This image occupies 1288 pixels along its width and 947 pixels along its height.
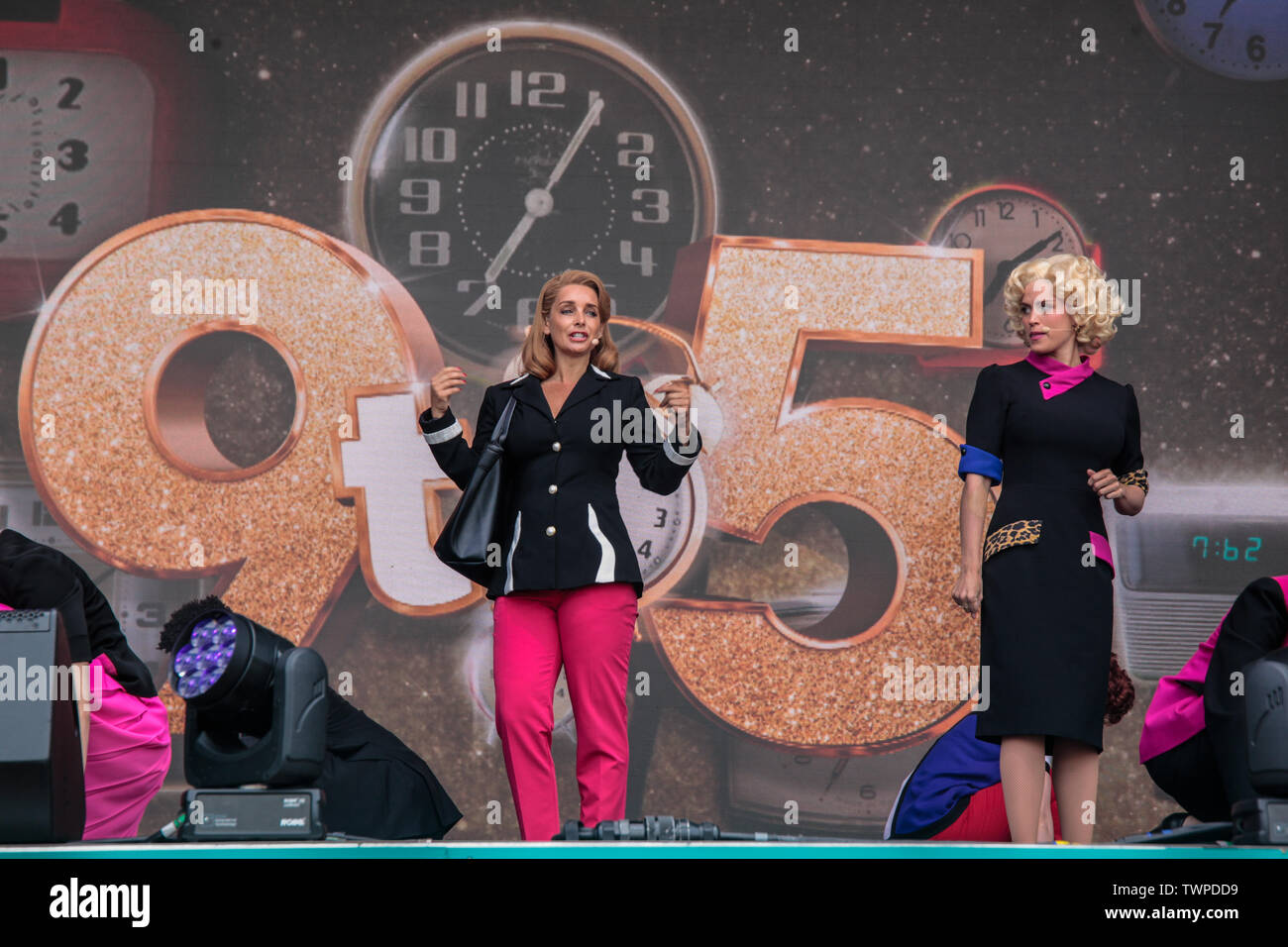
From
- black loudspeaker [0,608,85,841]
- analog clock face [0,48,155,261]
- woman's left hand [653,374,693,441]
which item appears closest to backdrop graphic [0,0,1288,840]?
analog clock face [0,48,155,261]

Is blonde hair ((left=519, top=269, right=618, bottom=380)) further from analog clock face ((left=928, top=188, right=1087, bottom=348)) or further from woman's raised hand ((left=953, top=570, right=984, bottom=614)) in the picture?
analog clock face ((left=928, top=188, right=1087, bottom=348))

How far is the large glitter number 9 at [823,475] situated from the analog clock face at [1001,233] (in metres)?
0.05

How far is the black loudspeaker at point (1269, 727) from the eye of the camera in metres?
2.45

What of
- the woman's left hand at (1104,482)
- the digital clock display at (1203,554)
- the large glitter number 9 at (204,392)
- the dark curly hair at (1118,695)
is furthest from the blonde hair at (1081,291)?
the large glitter number 9 at (204,392)

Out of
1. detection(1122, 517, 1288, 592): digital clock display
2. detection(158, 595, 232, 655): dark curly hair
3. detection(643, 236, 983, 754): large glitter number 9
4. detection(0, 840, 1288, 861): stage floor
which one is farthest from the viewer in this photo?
detection(1122, 517, 1288, 592): digital clock display

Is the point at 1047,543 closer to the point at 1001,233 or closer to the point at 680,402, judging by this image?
the point at 680,402

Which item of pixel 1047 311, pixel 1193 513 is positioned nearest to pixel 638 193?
pixel 1047 311

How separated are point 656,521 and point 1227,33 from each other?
263 centimetres

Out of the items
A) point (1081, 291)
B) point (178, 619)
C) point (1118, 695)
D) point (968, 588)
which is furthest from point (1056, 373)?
point (178, 619)

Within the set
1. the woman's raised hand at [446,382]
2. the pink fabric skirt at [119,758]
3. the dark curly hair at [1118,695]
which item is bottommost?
the pink fabric skirt at [119,758]

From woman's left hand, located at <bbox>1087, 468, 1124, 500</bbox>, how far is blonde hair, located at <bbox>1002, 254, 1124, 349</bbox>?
0.36 meters

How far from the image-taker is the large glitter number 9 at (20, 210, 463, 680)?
15.1ft

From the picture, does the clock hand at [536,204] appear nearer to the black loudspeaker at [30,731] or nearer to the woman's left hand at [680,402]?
the woman's left hand at [680,402]

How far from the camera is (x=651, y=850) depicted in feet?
7.12
